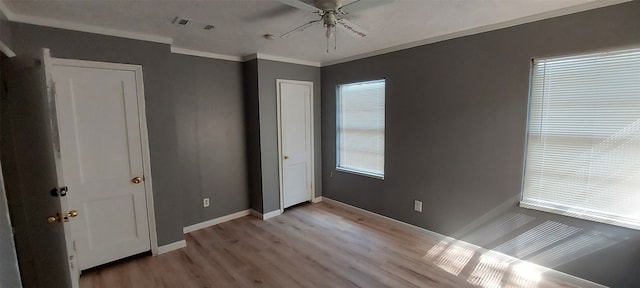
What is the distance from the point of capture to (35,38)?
91.4 inches

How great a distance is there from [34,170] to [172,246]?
5.36 feet

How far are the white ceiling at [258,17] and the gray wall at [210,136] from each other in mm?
506

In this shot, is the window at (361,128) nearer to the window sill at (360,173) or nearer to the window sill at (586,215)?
the window sill at (360,173)

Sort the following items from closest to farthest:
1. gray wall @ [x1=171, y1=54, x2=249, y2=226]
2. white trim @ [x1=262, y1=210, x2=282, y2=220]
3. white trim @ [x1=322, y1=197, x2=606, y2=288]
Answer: white trim @ [x1=322, y1=197, x2=606, y2=288] → gray wall @ [x1=171, y1=54, x2=249, y2=226] → white trim @ [x1=262, y1=210, x2=282, y2=220]

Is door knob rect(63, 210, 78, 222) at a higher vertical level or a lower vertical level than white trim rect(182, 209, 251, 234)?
higher

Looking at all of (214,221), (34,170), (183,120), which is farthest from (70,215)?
(214,221)

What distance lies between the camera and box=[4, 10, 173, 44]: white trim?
2244mm

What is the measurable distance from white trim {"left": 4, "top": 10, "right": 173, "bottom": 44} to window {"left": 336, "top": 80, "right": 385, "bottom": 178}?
2499 millimetres

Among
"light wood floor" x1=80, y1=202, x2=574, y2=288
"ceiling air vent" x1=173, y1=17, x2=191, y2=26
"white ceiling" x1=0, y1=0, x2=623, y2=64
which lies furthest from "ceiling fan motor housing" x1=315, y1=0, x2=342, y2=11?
"light wood floor" x1=80, y1=202, x2=574, y2=288

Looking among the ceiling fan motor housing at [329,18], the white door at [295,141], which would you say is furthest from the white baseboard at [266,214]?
the ceiling fan motor housing at [329,18]

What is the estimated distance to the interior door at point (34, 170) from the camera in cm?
175

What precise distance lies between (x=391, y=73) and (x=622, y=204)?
97.3 inches

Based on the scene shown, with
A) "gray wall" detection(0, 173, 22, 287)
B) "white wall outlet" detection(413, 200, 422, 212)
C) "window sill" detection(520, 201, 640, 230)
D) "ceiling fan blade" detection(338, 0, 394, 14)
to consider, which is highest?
"ceiling fan blade" detection(338, 0, 394, 14)

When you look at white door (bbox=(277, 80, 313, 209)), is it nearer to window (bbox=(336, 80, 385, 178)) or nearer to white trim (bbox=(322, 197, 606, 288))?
window (bbox=(336, 80, 385, 178))
